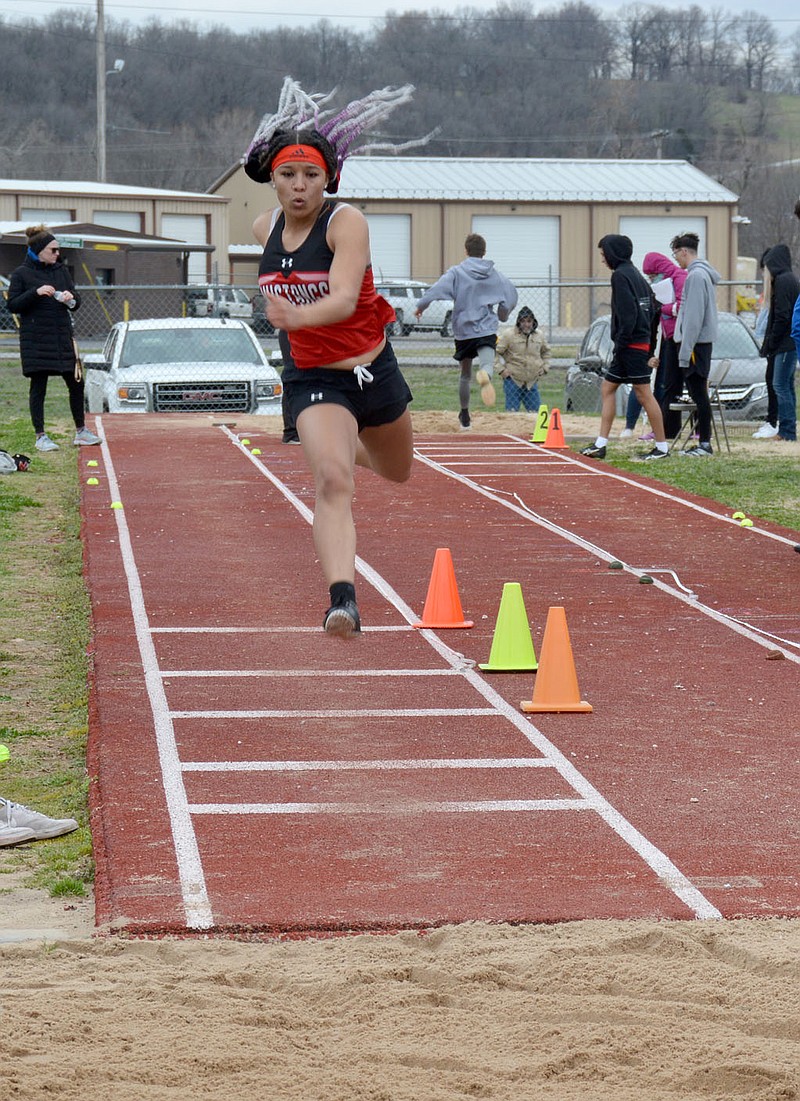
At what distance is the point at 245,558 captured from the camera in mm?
9984

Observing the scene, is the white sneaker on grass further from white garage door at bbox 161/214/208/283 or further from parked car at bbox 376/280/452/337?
white garage door at bbox 161/214/208/283

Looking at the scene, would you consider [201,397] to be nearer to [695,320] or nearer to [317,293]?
[695,320]

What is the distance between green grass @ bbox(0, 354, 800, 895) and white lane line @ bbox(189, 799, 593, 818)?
1.50 ft

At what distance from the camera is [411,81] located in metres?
91.4

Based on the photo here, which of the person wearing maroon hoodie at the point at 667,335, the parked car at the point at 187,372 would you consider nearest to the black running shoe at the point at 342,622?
the person wearing maroon hoodie at the point at 667,335

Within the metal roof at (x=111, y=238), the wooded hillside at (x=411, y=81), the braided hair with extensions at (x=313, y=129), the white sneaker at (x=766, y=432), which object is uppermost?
the wooded hillside at (x=411, y=81)

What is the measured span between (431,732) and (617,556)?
Answer: 4.35 meters

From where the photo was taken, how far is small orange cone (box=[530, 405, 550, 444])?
54.4ft

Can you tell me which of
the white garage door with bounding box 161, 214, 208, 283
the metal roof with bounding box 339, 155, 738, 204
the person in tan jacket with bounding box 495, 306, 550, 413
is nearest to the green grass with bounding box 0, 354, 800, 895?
the person in tan jacket with bounding box 495, 306, 550, 413

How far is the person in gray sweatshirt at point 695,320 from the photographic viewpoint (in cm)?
→ 1436

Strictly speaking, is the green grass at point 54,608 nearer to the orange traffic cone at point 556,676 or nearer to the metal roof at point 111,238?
the orange traffic cone at point 556,676

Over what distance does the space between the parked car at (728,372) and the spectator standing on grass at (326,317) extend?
1195 cm

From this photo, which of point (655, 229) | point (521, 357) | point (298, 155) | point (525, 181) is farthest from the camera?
point (655, 229)

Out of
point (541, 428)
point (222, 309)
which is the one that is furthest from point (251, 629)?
point (222, 309)
